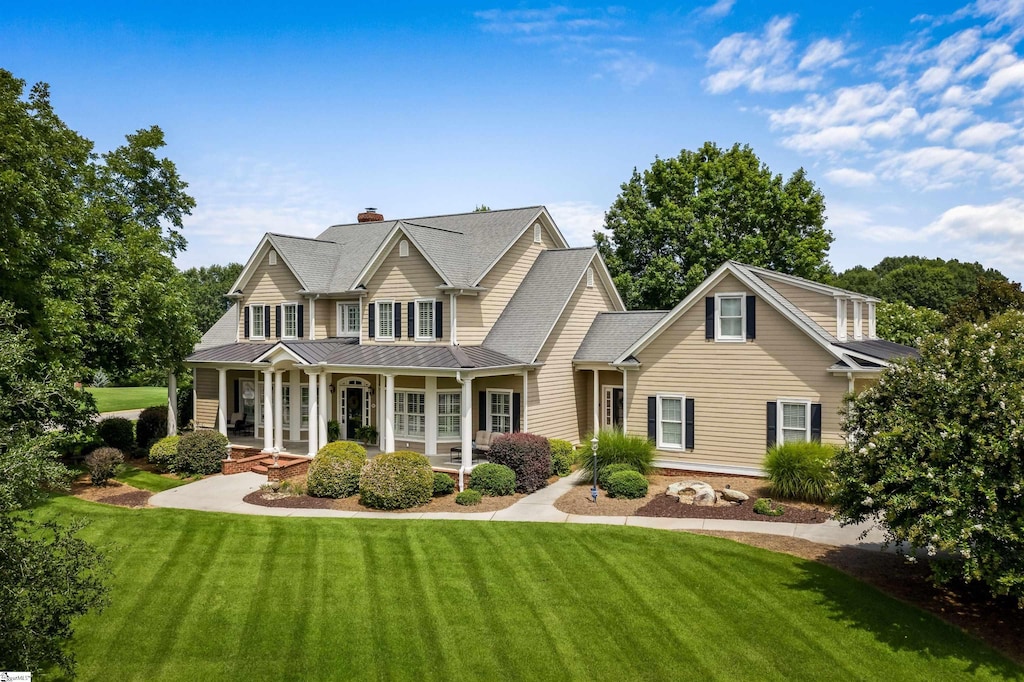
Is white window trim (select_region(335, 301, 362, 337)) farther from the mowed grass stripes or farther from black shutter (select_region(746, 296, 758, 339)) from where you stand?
black shutter (select_region(746, 296, 758, 339))

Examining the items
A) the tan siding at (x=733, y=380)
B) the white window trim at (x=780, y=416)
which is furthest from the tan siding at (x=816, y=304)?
the white window trim at (x=780, y=416)

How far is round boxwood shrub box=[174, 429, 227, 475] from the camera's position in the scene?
2573 centimetres

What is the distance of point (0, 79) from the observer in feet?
70.6

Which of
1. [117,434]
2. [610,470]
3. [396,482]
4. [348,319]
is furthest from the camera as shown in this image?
[117,434]

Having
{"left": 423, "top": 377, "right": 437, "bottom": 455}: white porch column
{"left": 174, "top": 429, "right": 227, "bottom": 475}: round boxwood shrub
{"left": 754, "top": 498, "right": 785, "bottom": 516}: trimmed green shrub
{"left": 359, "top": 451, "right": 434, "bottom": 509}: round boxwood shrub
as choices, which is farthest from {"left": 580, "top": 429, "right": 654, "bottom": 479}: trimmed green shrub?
{"left": 174, "top": 429, "right": 227, "bottom": 475}: round boxwood shrub

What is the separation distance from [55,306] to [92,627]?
448 inches

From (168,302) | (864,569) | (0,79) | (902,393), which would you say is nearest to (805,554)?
(864,569)

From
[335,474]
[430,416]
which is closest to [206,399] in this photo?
[430,416]

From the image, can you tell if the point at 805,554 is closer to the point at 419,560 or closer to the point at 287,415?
the point at 419,560

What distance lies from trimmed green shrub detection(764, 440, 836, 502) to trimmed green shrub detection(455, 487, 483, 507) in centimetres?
822

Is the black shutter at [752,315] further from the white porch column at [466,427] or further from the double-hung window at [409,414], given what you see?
the double-hung window at [409,414]

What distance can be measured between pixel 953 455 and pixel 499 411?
16827 millimetres

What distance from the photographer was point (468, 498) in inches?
811

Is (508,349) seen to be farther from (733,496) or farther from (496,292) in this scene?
(733,496)
